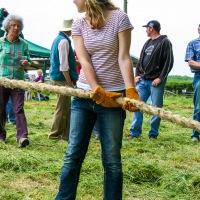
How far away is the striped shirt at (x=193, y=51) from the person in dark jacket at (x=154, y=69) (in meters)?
0.26

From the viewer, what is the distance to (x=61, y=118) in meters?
6.30

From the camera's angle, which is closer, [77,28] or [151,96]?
[77,28]

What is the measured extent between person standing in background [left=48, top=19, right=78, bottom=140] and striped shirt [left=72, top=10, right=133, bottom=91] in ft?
9.31

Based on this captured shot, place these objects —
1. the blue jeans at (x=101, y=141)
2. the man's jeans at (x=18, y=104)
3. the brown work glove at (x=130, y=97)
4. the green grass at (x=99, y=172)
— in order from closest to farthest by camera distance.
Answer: the brown work glove at (x=130, y=97) < the blue jeans at (x=101, y=141) < the green grass at (x=99, y=172) < the man's jeans at (x=18, y=104)

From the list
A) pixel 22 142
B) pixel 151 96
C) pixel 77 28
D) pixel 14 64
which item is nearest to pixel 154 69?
pixel 151 96

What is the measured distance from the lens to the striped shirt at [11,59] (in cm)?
564

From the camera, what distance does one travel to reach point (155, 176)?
13.6 ft

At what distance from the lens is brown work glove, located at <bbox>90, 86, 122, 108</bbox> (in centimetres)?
288

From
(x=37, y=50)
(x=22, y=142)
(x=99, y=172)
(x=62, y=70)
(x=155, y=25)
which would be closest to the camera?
(x=99, y=172)

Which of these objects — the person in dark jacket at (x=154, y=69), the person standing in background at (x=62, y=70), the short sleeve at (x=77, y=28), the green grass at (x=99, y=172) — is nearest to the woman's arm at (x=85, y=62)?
the short sleeve at (x=77, y=28)

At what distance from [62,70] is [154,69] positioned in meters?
1.58

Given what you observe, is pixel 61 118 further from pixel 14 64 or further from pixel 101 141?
pixel 101 141

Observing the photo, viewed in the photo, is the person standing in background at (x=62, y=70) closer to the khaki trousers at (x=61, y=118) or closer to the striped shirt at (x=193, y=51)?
the khaki trousers at (x=61, y=118)

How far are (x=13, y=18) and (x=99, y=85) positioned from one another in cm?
299
